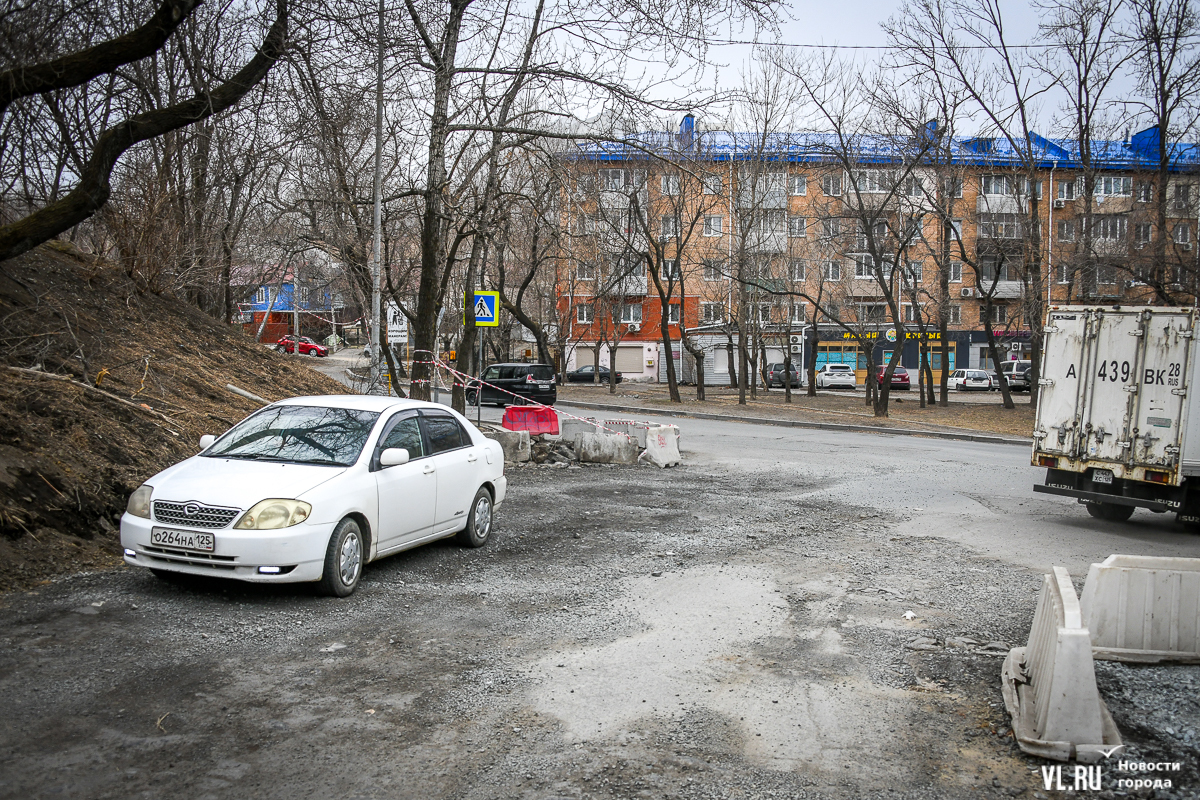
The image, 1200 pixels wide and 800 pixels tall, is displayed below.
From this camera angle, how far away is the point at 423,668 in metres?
5.38

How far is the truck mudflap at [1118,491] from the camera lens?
35.0ft

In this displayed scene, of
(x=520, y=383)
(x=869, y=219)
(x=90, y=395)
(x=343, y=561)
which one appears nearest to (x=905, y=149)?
(x=869, y=219)

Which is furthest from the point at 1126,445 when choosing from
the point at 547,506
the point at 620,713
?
the point at 620,713

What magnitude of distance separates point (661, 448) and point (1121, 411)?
289 inches

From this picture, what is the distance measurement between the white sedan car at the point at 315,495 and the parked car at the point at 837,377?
170 feet

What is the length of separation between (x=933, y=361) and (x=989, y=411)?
34.3 m

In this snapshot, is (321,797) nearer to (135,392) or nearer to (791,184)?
(135,392)

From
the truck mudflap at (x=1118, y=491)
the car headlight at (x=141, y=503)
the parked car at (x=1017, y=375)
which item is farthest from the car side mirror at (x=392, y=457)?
the parked car at (x=1017, y=375)

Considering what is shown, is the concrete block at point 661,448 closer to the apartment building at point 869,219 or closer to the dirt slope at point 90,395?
the apartment building at point 869,219

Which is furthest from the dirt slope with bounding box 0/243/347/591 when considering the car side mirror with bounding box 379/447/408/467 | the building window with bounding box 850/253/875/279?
the building window with bounding box 850/253/875/279

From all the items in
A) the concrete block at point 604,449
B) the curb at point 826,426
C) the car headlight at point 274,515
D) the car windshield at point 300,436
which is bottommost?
the curb at point 826,426

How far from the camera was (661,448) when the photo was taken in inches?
637

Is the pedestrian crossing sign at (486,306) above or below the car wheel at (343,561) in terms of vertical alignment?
above
